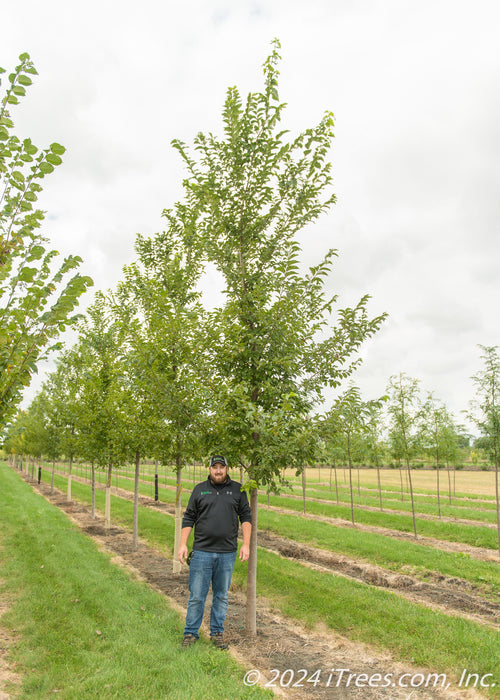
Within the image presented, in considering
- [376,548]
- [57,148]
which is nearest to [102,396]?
[376,548]

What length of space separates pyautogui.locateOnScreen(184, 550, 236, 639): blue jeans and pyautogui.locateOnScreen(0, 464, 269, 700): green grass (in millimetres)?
259

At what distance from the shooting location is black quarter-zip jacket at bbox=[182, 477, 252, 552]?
529 cm

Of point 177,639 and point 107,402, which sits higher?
point 107,402

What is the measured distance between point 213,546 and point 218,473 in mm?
900

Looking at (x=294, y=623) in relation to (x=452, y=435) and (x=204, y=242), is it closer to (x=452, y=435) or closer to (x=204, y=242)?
(x=204, y=242)

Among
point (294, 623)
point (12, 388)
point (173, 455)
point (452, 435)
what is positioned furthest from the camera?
point (452, 435)

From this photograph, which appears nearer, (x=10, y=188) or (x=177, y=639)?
(x=10, y=188)

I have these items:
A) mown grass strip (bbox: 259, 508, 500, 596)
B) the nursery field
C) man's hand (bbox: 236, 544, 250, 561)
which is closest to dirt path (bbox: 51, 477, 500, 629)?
the nursery field

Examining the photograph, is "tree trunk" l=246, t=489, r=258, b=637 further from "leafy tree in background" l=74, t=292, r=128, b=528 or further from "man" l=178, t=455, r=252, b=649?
"leafy tree in background" l=74, t=292, r=128, b=528

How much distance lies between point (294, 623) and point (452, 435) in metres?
17.2

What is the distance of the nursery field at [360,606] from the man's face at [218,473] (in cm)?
207

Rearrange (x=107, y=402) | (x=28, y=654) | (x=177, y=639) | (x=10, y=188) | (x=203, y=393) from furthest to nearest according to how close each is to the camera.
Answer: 1. (x=107, y=402)
2. (x=203, y=393)
3. (x=177, y=639)
4. (x=28, y=654)
5. (x=10, y=188)

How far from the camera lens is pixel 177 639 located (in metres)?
5.18

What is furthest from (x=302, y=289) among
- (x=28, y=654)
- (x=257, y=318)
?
(x=28, y=654)
